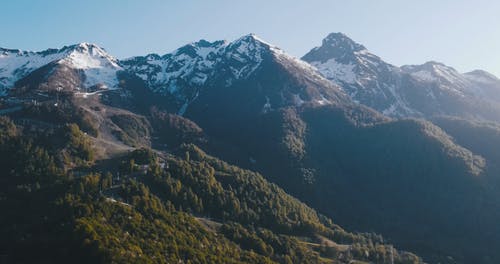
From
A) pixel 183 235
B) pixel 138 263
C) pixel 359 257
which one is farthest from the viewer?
pixel 359 257

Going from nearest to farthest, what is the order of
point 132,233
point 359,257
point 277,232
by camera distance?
1. point 132,233
2. point 359,257
3. point 277,232

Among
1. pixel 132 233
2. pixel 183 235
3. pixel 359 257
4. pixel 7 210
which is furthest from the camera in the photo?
pixel 359 257

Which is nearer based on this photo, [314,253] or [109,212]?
[109,212]

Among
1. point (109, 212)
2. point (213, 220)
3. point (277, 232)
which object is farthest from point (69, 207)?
point (277, 232)

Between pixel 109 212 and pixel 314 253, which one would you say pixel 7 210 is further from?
pixel 314 253

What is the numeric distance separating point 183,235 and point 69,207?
35.7 metres

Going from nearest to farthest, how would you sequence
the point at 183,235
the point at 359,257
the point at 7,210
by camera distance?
the point at 183,235
the point at 7,210
the point at 359,257

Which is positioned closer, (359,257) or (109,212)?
(109,212)

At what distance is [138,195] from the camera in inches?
6865

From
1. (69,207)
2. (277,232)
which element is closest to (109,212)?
(69,207)

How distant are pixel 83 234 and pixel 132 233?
15.7 m

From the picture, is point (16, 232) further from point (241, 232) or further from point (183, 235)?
point (241, 232)

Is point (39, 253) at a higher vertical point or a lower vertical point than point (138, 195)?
lower

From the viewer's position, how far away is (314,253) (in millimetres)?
177875
